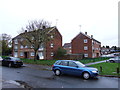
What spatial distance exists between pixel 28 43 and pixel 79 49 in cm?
2182

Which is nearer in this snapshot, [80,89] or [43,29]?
[80,89]

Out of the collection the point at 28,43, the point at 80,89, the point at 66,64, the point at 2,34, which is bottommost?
the point at 80,89

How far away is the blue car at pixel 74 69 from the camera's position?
28.1 feet

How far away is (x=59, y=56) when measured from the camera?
31.1m

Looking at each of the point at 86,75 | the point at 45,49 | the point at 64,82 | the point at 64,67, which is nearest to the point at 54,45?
the point at 45,49

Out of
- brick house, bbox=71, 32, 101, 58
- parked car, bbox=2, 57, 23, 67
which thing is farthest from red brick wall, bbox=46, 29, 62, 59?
parked car, bbox=2, 57, 23, 67

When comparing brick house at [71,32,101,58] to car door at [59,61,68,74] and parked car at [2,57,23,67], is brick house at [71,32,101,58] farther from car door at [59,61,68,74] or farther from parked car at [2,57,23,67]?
car door at [59,61,68,74]

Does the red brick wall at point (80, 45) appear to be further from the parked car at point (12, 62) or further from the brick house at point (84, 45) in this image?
the parked car at point (12, 62)

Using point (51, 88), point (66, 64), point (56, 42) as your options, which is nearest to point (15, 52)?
point (56, 42)

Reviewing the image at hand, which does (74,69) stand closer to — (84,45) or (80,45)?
(84,45)

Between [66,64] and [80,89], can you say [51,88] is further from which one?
[66,64]

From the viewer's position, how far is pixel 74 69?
29.8 ft

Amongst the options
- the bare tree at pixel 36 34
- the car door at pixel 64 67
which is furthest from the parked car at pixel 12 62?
the car door at pixel 64 67

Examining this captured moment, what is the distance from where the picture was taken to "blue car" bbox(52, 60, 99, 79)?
8.57 metres
